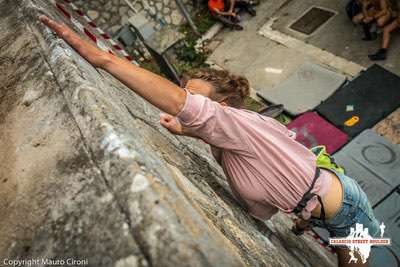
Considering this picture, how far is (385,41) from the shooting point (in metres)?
6.52

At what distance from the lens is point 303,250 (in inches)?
123

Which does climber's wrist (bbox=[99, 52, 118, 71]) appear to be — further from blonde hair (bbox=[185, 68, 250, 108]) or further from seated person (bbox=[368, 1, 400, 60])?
seated person (bbox=[368, 1, 400, 60])

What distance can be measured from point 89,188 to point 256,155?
35.2 inches

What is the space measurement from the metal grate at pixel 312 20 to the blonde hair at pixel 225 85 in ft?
19.8

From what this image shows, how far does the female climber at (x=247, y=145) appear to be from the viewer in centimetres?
170

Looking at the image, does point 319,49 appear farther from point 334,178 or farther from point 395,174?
point 334,178

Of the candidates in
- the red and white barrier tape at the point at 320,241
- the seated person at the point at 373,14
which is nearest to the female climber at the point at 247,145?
the red and white barrier tape at the point at 320,241

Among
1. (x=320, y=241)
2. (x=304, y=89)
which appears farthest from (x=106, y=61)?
(x=304, y=89)

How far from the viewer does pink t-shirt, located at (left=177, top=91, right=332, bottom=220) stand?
1.77 meters

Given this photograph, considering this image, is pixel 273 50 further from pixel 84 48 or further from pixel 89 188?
pixel 89 188

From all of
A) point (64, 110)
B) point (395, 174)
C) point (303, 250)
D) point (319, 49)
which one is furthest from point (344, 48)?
point (64, 110)

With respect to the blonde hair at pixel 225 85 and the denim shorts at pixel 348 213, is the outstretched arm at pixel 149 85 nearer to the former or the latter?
the blonde hair at pixel 225 85

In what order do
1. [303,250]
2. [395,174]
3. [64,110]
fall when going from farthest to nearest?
[395,174] → [303,250] → [64,110]

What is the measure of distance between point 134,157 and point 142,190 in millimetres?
156
